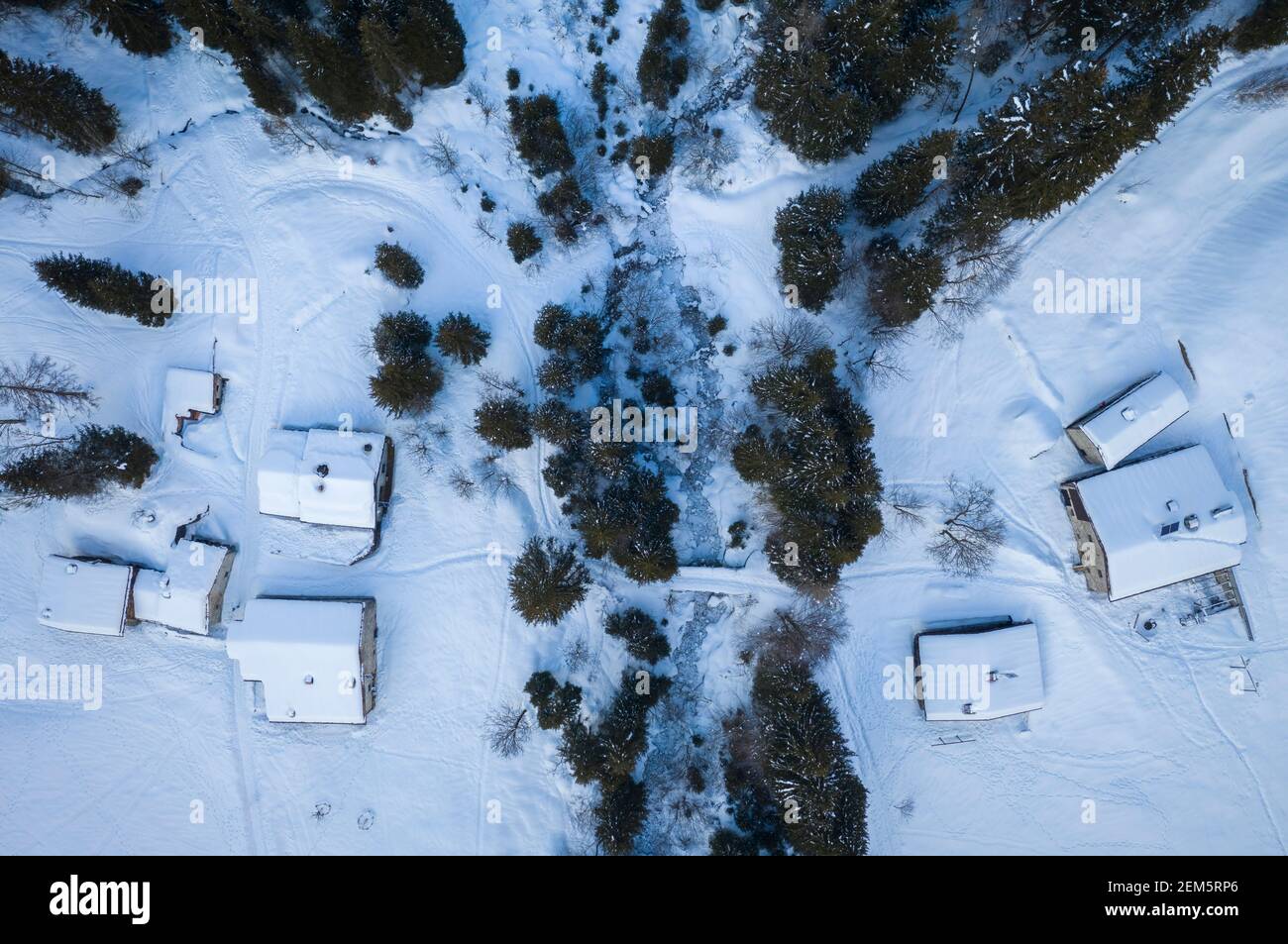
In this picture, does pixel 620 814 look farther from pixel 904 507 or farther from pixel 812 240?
pixel 812 240

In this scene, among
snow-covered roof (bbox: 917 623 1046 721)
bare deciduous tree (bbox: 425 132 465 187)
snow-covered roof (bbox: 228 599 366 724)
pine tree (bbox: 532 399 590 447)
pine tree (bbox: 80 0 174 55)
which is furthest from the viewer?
bare deciduous tree (bbox: 425 132 465 187)

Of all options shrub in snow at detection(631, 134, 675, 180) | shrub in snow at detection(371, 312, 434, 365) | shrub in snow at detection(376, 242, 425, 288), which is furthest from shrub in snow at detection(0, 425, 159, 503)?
shrub in snow at detection(631, 134, 675, 180)

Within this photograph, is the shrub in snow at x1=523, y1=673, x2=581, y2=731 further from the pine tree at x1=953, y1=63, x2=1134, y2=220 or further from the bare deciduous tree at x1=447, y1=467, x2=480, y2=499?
the pine tree at x1=953, y1=63, x2=1134, y2=220

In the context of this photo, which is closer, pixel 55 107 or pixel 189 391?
pixel 55 107

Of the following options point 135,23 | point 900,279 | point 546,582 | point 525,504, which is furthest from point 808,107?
point 135,23

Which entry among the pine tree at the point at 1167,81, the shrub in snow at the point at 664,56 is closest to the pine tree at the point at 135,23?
the shrub in snow at the point at 664,56

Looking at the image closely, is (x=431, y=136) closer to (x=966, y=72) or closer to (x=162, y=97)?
(x=162, y=97)
